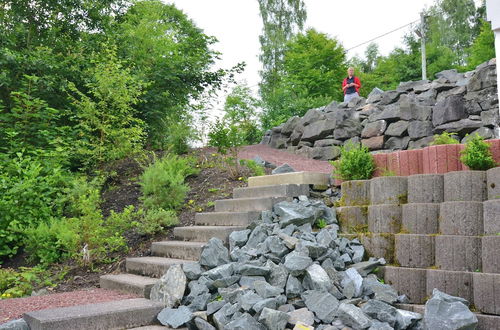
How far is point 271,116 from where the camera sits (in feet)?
47.9

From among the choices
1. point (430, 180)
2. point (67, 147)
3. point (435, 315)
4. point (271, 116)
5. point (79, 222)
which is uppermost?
point (271, 116)

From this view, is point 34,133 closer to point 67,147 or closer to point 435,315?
point 67,147

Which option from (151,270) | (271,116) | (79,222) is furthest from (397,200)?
(271,116)

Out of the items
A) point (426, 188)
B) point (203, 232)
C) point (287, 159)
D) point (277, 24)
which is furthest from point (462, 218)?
→ point (277, 24)

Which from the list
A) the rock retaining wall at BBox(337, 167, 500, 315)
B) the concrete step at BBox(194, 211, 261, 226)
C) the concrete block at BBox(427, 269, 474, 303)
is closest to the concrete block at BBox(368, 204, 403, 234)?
the rock retaining wall at BBox(337, 167, 500, 315)

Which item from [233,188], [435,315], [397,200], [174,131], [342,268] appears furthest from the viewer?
[174,131]

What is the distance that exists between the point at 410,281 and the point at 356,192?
1.18 meters

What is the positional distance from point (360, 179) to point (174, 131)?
4717 mm

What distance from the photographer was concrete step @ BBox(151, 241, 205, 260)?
183 inches

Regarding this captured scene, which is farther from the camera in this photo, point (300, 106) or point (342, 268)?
point (300, 106)

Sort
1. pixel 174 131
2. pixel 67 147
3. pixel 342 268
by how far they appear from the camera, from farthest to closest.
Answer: pixel 174 131
pixel 67 147
pixel 342 268

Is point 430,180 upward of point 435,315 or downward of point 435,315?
upward

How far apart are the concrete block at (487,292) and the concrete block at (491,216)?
374mm

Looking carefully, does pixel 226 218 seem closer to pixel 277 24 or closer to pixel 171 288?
pixel 171 288
